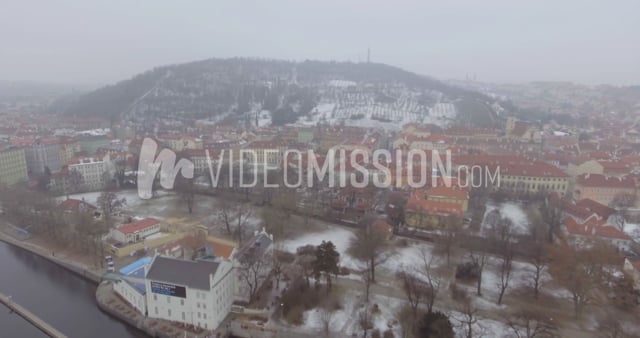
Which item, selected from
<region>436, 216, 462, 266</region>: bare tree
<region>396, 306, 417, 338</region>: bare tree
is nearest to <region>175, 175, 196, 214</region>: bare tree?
<region>436, 216, 462, 266</region>: bare tree

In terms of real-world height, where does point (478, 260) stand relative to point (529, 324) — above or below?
above

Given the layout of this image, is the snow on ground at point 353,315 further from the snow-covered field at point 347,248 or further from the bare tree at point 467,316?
the snow-covered field at point 347,248

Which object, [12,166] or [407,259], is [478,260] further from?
[12,166]

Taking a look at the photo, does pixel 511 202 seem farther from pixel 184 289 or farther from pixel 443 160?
pixel 184 289

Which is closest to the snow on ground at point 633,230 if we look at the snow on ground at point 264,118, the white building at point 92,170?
the white building at point 92,170

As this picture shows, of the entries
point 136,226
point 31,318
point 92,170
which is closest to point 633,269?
point 136,226
